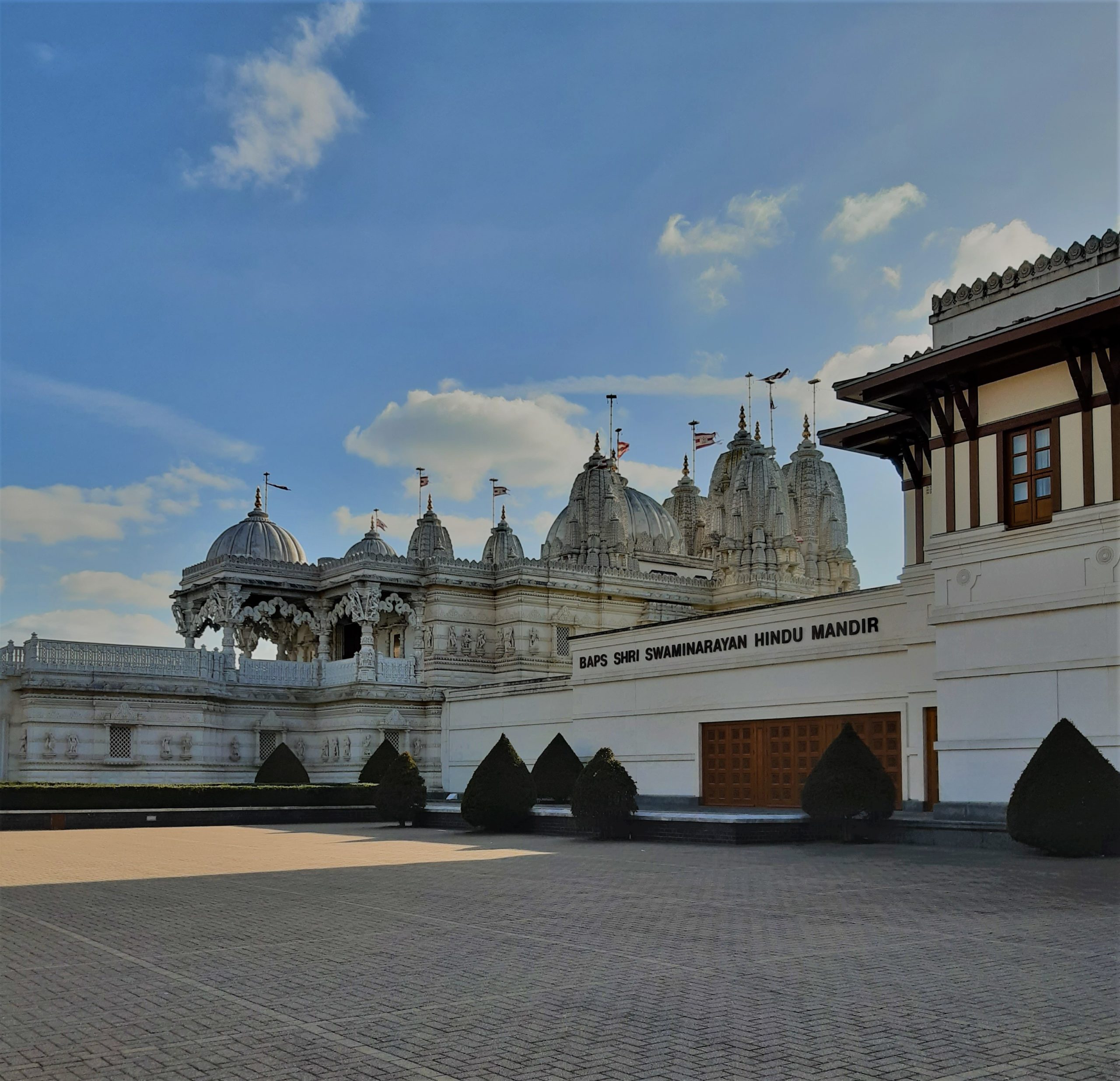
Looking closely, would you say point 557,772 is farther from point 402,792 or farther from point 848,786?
point 848,786

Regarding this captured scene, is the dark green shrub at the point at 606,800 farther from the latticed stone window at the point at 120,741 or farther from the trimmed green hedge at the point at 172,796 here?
the latticed stone window at the point at 120,741

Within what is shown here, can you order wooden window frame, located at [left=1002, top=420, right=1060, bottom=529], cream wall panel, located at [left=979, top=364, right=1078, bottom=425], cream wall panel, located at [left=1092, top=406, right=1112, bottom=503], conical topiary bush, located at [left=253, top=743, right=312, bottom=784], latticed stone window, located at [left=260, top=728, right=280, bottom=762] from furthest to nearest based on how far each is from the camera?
latticed stone window, located at [left=260, top=728, right=280, bottom=762] < conical topiary bush, located at [left=253, top=743, right=312, bottom=784] < cream wall panel, located at [left=979, top=364, right=1078, bottom=425] < wooden window frame, located at [left=1002, top=420, right=1060, bottom=529] < cream wall panel, located at [left=1092, top=406, right=1112, bottom=503]

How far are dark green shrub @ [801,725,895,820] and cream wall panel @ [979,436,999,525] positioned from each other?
492 centimetres

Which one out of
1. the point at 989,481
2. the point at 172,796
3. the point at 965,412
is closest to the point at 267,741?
the point at 172,796

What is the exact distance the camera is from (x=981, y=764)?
23062 millimetres

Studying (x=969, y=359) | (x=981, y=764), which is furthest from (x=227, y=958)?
(x=969, y=359)

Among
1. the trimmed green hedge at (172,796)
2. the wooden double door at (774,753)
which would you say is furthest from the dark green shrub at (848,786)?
the trimmed green hedge at (172,796)

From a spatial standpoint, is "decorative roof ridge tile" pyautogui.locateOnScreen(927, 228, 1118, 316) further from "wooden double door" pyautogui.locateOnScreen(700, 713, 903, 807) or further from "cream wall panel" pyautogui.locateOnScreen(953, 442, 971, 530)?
"wooden double door" pyautogui.locateOnScreen(700, 713, 903, 807)

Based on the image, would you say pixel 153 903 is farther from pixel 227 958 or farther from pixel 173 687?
pixel 173 687

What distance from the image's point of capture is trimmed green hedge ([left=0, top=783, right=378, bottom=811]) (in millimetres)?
34812

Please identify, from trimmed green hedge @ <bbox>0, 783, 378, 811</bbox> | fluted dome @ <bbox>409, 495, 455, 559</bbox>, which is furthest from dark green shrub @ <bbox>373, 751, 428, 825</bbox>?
fluted dome @ <bbox>409, 495, 455, 559</bbox>

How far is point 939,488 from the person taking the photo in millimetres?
24594

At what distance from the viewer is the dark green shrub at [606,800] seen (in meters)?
26.2

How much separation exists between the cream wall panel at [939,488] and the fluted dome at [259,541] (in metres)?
40.1
